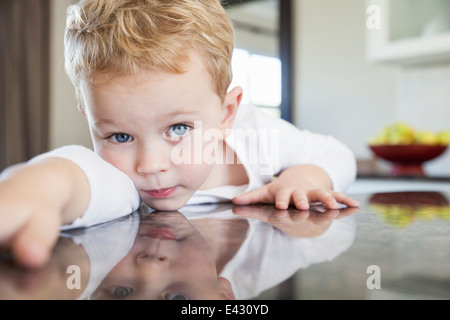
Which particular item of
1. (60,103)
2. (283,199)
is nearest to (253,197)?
(283,199)

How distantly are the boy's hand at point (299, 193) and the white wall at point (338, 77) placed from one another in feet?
7.25

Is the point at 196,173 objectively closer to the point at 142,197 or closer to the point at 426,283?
the point at 142,197

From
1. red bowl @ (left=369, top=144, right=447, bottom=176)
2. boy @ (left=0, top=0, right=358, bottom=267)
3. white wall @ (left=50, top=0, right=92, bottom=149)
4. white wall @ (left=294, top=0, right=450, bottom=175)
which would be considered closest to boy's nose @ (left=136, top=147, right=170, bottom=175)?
boy @ (left=0, top=0, right=358, bottom=267)

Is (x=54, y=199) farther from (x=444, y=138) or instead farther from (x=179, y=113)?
(x=444, y=138)

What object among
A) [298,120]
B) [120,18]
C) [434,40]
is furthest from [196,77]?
[298,120]

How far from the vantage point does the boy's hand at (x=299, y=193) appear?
74cm

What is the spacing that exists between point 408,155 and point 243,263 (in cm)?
228

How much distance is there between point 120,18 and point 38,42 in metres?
5.33

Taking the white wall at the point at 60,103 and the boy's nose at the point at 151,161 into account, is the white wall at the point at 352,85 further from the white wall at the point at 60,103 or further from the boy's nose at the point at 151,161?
the white wall at the point at 60,103

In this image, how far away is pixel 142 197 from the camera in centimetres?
81

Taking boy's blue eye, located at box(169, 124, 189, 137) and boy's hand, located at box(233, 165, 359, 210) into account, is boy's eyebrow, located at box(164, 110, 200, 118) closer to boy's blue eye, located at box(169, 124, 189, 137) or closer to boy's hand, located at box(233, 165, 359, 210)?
boy's blue eye, located at box(169, 124, 189, 137)

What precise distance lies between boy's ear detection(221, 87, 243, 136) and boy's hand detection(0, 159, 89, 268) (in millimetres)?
502

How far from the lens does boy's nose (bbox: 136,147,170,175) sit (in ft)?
2.52

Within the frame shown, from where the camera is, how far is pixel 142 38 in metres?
0.79
